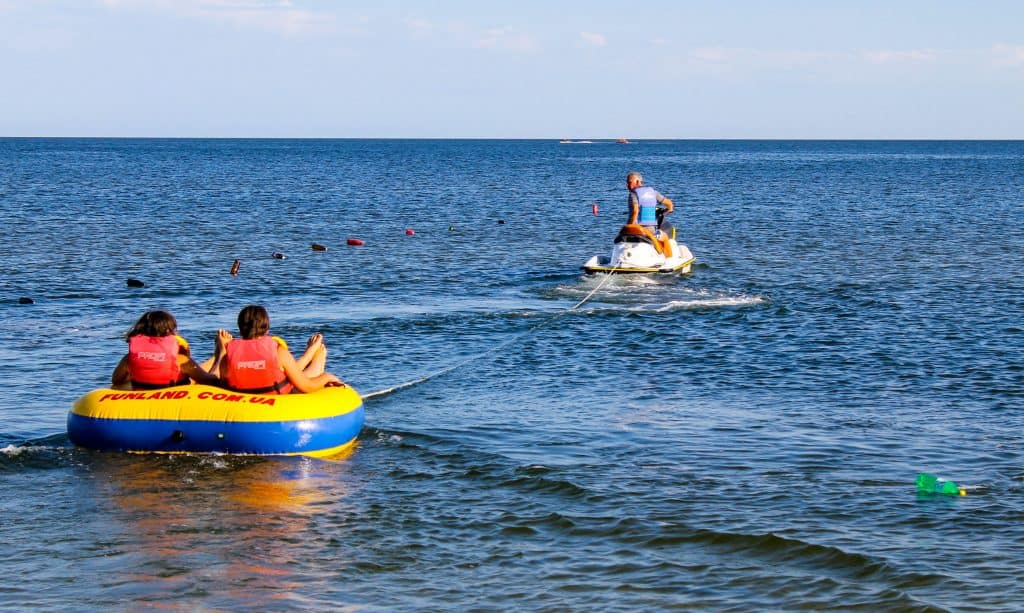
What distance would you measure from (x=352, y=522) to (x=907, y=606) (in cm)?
452

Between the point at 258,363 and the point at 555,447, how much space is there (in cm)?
321

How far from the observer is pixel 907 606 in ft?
28.9

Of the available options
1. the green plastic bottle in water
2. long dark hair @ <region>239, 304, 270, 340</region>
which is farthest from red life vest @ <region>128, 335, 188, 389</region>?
the green plastic bottle in water

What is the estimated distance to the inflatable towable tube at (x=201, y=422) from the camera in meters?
12.2

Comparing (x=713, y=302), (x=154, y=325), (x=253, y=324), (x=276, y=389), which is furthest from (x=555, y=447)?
(x=713, y=302)

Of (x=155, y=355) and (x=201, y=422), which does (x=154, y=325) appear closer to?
(x=155, y=355)

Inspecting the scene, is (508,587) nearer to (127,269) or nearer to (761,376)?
(761,376)

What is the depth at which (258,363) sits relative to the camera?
12.4m

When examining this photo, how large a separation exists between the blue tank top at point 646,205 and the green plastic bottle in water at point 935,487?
14.6 m

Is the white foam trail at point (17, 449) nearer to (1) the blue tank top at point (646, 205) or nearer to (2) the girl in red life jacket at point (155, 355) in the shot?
(2) the girl in red life jacket at point (155, 355)

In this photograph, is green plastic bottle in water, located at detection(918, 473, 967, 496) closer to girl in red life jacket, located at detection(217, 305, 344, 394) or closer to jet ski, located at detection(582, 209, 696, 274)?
girl in red life jacket, located at detection(217, 305, 344, 394)

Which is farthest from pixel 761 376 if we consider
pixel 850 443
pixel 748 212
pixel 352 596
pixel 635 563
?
pixel 748 212

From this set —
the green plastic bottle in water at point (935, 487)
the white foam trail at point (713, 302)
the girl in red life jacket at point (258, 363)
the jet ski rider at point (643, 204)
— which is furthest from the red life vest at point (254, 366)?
the jet ski rider at point (643, 204)

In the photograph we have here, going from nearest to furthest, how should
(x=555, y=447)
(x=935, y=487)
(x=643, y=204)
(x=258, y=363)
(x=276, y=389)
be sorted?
(x=935, y=487)
(x=258, y=363)
(x=276, y=389)
(x=555, y=447)
(x=643, y=204)
